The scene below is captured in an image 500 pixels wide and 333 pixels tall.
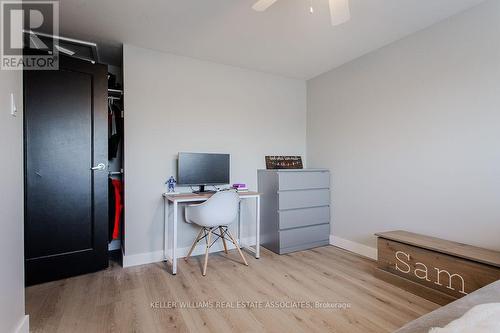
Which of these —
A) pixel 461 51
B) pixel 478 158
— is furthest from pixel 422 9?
pixel 478 158

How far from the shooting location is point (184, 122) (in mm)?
A: 3016

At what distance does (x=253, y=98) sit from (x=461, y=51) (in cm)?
218

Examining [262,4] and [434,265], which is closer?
[262,4]

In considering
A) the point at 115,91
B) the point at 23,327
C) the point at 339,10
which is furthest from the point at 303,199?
the point at 23,327

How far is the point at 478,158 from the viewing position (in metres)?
2.09

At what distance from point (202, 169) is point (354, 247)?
6.76ft

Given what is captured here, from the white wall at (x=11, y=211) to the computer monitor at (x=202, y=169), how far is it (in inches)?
57.1

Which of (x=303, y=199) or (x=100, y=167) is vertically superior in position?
(x=100, y=167)

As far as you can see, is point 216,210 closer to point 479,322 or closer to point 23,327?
point 23,327

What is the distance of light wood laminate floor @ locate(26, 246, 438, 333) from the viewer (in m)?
1.71

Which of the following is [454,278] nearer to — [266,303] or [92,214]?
[266,303]

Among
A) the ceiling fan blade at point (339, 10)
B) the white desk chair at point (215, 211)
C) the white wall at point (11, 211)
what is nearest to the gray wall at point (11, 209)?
the white wall at point (11, 211)

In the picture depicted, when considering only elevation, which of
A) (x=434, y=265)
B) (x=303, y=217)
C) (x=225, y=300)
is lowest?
(x=225, y=300)

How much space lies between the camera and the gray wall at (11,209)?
1276 mm
